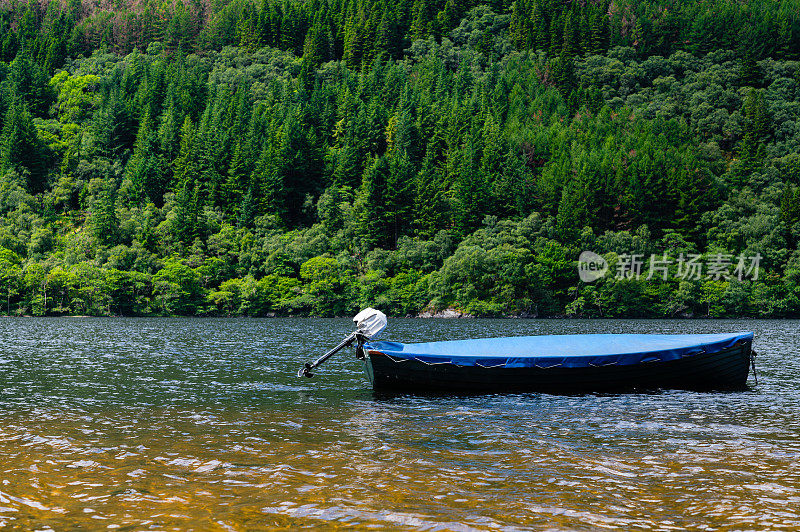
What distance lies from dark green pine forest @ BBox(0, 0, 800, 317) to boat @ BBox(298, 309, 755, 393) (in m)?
75.0

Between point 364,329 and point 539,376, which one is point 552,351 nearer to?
point 539,376

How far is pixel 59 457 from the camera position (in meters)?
14.4

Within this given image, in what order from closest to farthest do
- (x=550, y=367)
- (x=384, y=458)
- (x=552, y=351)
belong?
1. (x=384, y=458)
2. (x=550, y=367)
3. (x=552, y=351)

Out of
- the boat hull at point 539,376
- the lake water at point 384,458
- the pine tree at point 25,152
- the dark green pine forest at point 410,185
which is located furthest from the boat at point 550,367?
the pine tree at point 25,152

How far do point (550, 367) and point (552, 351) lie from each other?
2.48m

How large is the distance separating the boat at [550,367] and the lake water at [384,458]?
1.04 metres

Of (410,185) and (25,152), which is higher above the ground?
(25,152)

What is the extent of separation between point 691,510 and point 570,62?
665 feet

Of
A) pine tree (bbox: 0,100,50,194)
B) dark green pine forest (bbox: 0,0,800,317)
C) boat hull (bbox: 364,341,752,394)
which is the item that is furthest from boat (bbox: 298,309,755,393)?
pine tree (bbox: 0,100,50,194)

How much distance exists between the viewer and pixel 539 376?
24.6m

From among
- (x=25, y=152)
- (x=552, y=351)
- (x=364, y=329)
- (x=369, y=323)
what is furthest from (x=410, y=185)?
(x=364, y=329)

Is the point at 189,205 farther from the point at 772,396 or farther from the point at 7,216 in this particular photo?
the point at 772,396

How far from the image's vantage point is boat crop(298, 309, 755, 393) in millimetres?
24266

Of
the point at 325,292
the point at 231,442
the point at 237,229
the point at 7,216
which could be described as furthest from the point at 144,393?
the point at 7,216
